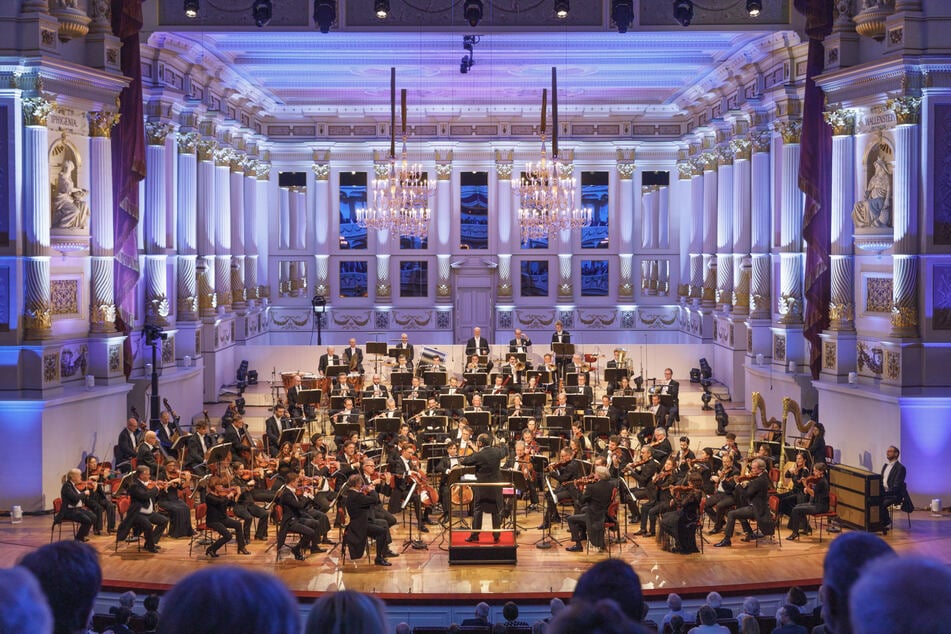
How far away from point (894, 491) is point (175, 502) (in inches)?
382

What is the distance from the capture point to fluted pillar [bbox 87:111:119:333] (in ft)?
60.5

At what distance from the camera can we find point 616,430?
2102 centimetres

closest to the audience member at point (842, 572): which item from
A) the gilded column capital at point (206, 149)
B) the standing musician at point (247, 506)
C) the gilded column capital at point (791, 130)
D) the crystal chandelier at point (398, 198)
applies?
the standing musician at point (247, 506)

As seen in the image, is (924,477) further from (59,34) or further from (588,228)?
(588,228)

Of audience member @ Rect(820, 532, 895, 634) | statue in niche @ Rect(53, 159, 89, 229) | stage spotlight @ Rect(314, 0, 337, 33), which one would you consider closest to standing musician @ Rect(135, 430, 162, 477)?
statue in niche @ Rect(53, 159, 89, 229)

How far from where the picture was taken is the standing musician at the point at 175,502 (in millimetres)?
15070

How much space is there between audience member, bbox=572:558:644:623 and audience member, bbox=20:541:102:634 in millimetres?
1410

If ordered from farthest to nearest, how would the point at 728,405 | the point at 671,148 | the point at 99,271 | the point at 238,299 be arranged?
the point at 671,148
the point at 238,299
the point at 728,405
the point at 99,271

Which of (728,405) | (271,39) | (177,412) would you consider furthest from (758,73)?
(177,412)

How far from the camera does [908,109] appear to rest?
54.9 ft

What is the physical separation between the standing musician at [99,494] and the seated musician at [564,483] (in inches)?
237

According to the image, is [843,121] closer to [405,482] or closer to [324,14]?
[324,14]

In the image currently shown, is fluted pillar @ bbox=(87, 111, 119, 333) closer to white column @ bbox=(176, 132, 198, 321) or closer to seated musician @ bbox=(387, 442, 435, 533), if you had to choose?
white column @ bbox=(176, 132, 198, 321)

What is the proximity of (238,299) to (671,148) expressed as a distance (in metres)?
13.7
